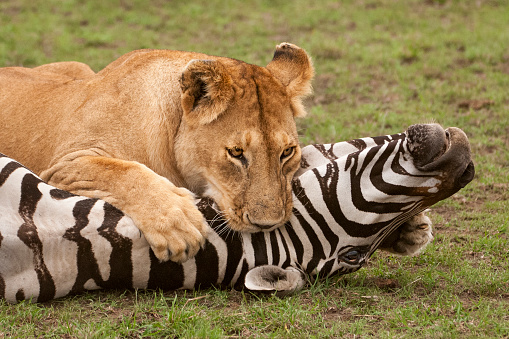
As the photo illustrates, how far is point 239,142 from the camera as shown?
11.7ft

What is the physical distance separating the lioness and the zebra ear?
0.22 meters

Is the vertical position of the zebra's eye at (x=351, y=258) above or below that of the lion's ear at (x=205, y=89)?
below

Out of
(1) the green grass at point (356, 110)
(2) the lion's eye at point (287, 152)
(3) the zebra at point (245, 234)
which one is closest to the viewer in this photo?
(1) the green grass at point (356, 110)

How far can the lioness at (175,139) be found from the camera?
3.40 metres

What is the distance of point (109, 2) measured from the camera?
1069 cm

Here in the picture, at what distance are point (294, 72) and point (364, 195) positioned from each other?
3.97 ft

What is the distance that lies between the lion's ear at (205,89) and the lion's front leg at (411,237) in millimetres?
1169

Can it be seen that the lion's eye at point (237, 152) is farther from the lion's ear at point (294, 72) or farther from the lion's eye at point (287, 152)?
the lion's ear at point (294, 72)

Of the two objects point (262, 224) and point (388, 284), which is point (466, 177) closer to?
point (388, 284)

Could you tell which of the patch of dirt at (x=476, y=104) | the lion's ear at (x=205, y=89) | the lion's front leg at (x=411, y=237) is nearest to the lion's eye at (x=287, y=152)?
the lion's ear at (x=205, y=89)

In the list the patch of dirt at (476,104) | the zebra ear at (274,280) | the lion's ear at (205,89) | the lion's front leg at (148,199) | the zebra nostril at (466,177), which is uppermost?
the lion's ear at (205,89)

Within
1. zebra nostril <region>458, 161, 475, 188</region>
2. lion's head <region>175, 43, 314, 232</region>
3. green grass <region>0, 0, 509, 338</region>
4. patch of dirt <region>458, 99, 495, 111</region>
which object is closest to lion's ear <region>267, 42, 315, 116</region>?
lion's head <region>175, 43, 314, 232</region>

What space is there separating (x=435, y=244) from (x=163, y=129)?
184 centimetres

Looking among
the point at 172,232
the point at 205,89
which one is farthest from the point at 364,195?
the point at 205,89
